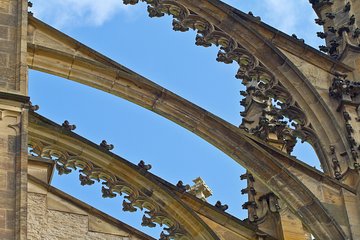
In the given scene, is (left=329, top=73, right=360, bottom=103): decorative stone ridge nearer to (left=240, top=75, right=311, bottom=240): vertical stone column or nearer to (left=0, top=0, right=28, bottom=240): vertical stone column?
(left=240, top=75, right=311, bottom=240): vertical stone column

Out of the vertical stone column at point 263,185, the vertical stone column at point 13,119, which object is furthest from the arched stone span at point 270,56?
the vertical stone column at point 13,119

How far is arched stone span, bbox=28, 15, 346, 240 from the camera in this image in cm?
1347

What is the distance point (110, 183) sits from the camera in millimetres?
13859

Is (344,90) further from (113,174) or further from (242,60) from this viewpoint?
(113,174)

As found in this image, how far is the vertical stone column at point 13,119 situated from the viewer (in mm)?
9727

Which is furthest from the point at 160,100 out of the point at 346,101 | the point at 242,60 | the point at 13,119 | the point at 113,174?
the point at 13,119

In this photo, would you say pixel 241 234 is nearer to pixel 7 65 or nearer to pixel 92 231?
pixel 92 231

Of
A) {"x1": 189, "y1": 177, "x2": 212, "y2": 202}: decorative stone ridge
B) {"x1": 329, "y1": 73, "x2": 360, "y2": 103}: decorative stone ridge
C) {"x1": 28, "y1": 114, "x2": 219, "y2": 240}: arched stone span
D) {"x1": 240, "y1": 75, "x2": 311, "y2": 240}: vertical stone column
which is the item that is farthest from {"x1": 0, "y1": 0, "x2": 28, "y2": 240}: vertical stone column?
{"x1": 189, "y1": 177, "x2": 212, "y2": 202}: decorative stone ridge

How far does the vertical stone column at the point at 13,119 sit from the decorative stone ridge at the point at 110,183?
230cm

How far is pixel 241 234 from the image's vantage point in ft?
46.3

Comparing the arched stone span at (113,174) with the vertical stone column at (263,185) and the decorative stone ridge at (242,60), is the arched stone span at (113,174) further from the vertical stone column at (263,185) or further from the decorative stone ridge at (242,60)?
the decorative stone ridge at (242,60)

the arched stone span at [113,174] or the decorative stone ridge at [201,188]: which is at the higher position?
the decorative stone ridge at [201,188]

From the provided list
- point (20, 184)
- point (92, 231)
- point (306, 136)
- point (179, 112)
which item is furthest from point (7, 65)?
point (306, 136)

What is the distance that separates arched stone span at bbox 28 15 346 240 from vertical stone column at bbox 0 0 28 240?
5.42ft
